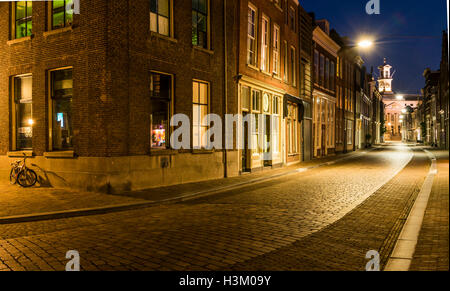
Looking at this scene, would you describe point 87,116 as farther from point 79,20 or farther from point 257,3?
point 257,3

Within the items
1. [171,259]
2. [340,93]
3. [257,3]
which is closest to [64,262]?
[171,259]

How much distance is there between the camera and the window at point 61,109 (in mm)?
12703

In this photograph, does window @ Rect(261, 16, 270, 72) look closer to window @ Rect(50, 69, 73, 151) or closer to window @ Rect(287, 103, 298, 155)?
window @ Rect(287, 103, 298, 155)

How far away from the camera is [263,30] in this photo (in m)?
20.2

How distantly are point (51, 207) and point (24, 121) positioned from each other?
6347 millimetres

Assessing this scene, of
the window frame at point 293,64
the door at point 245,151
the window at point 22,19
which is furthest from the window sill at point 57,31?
the window frame at point 293,64

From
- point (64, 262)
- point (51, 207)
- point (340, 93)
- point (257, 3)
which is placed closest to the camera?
point (64, 262)

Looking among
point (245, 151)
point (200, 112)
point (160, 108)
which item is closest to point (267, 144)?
point (245, 151)

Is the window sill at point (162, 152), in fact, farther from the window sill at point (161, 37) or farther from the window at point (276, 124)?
the window at point (276, 124)

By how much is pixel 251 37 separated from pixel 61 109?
1014 centimetres

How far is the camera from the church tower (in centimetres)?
14645

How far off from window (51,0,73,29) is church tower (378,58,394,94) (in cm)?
14926

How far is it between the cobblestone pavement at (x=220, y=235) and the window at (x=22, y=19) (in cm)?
917

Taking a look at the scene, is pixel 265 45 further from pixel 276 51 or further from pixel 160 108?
pixel 160 108
